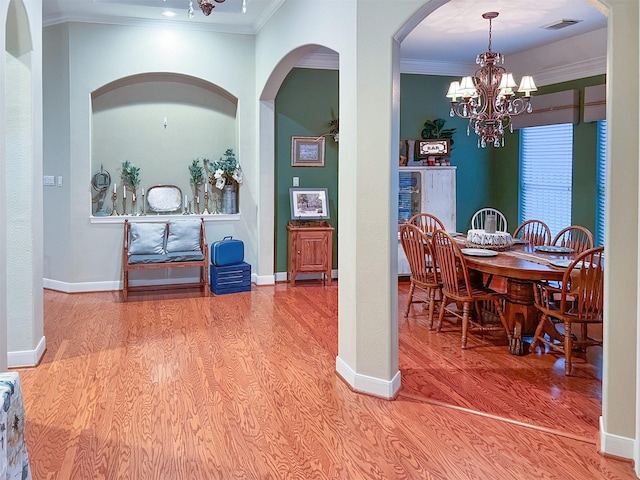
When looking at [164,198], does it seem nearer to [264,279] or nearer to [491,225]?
[264,279]

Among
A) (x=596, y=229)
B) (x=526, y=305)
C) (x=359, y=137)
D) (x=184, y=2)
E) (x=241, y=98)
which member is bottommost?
(x=526, y=305)

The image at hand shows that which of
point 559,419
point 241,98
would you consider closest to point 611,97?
point 559,419

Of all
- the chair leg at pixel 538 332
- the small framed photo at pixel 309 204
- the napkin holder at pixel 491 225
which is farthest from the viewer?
the small framed photo at pixel 309 204

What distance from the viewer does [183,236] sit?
6.59 m

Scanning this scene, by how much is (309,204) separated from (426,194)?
142 cm

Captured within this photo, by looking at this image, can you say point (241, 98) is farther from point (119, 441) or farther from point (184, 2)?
point (119, 441)

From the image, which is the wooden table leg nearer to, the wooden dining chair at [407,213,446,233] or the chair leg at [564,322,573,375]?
the chair leg at [564,322,573,375]

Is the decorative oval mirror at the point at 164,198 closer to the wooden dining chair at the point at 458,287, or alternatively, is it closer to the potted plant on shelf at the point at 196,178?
the potted plant on shelf at the point at 196,178

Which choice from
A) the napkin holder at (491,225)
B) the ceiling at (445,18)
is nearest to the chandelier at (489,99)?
the ceiling at (445,18)

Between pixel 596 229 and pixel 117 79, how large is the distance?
208 inches

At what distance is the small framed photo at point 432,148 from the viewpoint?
292 inches

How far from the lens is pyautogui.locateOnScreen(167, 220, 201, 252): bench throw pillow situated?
652cm

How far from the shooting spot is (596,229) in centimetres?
641

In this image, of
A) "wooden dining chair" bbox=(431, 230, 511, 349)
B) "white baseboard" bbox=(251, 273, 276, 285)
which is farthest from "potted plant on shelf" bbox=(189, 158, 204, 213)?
"wooden dining chair" bbox=(431, 230, 511, 349)
